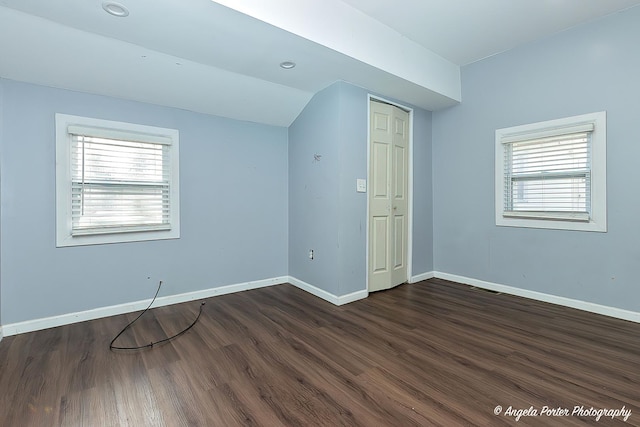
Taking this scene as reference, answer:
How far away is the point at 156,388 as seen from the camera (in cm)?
175

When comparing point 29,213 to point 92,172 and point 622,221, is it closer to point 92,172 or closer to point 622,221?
point 92,172

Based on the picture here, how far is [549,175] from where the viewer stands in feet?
10.3

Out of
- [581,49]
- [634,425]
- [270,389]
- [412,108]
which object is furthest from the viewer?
[412,108]

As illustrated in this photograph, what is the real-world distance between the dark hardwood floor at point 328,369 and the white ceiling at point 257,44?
2.22 meters

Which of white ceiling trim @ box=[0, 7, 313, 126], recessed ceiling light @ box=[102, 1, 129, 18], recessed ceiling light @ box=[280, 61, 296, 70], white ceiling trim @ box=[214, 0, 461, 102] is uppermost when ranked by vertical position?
white ceiling trim @ box=[214, 0, 461, 102]

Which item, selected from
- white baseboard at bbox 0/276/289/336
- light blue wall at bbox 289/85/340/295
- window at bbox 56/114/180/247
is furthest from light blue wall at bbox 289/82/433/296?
window at bbox 56/114/180/247

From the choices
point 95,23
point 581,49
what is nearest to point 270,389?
point 95,23

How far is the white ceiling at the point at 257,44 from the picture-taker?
2.07 metres

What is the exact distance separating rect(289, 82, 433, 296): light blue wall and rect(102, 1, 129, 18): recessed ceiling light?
1.88 metres

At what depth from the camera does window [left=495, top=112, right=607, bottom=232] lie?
2.84m

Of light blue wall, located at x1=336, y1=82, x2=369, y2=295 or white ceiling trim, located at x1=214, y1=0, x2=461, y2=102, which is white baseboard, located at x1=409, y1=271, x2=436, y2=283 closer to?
light blue wall, located at x1=336, y1=82, x2=369, y2=295

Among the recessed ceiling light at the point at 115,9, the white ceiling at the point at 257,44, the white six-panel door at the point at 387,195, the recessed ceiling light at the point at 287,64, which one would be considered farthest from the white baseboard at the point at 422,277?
the recessed ceiling light at the point at 115,9

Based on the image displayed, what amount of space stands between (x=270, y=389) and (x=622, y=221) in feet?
11.0

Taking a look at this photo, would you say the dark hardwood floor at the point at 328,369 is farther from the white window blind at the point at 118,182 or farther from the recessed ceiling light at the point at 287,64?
the recessed ceiling light at the point at 287,64
